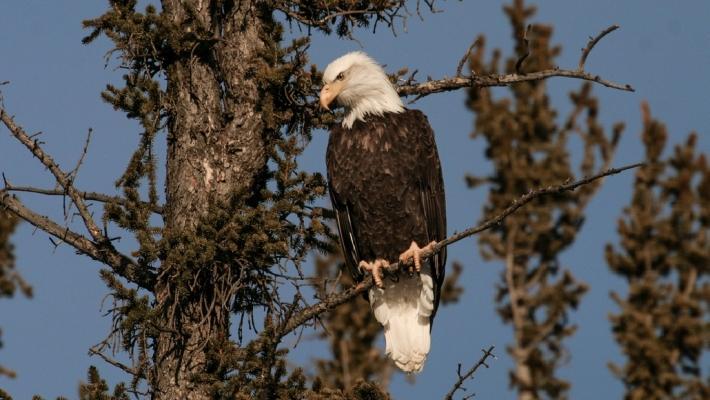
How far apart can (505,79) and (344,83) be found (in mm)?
1307

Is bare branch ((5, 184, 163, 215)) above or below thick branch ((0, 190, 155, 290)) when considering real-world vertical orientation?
above

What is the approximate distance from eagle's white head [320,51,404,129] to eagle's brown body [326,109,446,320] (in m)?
0.11

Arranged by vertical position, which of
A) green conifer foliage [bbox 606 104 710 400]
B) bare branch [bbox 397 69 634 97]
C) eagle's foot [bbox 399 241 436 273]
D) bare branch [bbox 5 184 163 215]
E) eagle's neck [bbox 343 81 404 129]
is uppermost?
green conifer foliage [bbox 606 104 710 400]

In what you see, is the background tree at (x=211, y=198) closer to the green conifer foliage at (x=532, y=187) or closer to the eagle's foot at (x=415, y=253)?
the eagle's foot at (x=415, y=253)

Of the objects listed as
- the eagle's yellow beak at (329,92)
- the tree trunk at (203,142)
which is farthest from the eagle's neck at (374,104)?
the tree trunk at (203,142)

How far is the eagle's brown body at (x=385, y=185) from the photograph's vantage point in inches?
310

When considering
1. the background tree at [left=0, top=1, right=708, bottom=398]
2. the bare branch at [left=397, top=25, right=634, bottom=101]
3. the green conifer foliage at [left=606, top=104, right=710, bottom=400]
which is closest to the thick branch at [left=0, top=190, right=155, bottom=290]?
the background tree at [left=0, top=1, right=708, bottom=398]

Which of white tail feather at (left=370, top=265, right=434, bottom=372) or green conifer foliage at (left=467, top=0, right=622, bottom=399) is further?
green conifer foliage at (left=467, top=0, right=622, bottom=399)

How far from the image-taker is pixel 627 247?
2475 cm

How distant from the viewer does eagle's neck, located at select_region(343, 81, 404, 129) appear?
8.21 meters

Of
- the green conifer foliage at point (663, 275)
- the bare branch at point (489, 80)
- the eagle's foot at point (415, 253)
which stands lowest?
the eagle's foot at point (415, 253)

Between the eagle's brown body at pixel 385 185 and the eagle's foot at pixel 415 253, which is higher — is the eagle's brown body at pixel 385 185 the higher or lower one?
the higher one

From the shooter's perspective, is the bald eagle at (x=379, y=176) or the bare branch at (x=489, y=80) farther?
the bald eagle at (x=379, y=176)

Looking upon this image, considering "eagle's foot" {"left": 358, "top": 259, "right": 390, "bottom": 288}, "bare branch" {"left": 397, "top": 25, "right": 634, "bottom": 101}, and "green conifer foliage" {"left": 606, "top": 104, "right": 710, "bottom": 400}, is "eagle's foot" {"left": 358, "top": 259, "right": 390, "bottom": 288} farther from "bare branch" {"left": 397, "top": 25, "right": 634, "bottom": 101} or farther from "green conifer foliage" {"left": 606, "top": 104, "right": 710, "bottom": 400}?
"green conifer foliage" {"left": 606, "top": 104, "right": 710, "bottom": 400}
